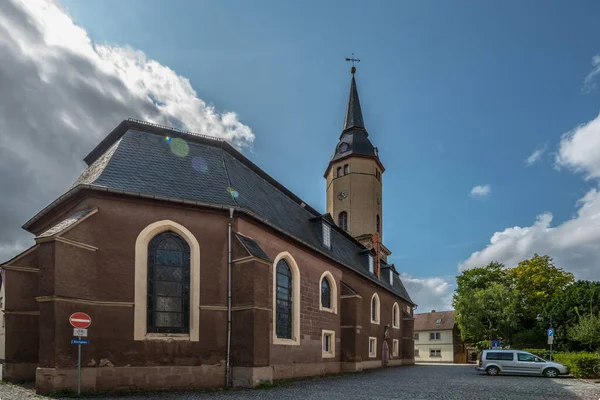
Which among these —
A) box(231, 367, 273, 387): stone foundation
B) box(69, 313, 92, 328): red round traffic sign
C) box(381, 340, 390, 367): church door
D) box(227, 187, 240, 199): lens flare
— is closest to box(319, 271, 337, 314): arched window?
box(227, 187, 240, 199): lens flare

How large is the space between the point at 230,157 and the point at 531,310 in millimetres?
34390

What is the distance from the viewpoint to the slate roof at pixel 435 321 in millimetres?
55094

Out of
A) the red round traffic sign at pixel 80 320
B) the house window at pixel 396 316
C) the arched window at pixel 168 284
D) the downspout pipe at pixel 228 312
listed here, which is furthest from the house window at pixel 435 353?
the red round traffic sign at pixel 80 320

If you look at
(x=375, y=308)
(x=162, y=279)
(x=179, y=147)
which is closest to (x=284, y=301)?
(x=162, y=279)

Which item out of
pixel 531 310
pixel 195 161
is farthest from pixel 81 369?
pixel 531 310

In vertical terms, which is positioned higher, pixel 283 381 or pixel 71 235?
pixel 71 235

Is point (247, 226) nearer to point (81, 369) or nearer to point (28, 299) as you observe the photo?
point (81, 369)

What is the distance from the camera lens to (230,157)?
18.6 meters

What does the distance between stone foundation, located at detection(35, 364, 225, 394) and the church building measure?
0.03m

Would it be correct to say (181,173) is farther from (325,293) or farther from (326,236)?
(326,236)

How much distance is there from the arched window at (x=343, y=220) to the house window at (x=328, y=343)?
16.1 metres

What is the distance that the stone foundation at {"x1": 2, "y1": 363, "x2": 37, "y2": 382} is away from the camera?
13984 millimetres

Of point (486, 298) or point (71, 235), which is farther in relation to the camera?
point (486, 298)

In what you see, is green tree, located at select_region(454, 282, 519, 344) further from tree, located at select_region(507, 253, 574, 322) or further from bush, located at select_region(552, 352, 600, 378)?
bush, located at select_region(552, 352, 600, 378)
